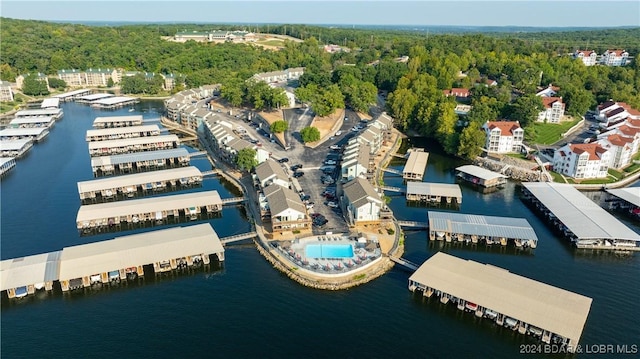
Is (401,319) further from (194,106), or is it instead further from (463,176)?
(194,106)

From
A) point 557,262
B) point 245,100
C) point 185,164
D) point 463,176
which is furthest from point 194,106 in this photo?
point 557,262

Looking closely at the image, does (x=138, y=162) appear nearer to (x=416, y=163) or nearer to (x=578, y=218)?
(x=416, y=163)

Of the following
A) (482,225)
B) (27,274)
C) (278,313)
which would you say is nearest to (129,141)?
(27,274)

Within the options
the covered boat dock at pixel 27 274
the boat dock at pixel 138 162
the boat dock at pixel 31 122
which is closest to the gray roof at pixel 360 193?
the covered boat dock at pixel 27 274

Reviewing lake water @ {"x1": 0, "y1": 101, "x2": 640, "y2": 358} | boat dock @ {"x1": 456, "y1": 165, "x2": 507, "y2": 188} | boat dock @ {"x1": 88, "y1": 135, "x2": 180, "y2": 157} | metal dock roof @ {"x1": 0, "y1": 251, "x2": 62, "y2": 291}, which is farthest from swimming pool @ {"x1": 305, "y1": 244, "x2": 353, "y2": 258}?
boat dock @ {"x1": 88, "y1": 135, "x2": 180, "y2": 157}

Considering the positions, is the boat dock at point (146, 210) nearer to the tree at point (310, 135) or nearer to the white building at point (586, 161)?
the tree at point (310, 135)
